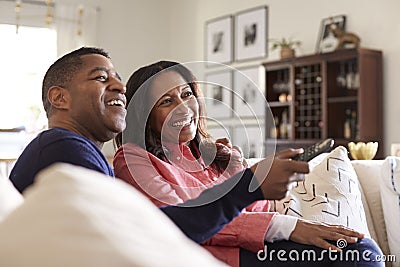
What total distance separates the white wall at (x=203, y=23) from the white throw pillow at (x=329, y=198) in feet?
10.2

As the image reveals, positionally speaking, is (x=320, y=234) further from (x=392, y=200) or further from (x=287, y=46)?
(x=287, y=46)

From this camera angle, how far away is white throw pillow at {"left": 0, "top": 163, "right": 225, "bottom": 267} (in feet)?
1.70

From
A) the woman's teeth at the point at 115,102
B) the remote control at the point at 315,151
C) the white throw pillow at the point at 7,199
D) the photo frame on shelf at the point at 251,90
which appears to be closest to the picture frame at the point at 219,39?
the photo frame on shelf at the point at 251,90

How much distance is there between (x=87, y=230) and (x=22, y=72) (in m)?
7.07

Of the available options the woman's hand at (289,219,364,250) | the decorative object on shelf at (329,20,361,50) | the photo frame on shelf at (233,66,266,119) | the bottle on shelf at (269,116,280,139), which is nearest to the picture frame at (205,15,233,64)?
the photo frame on shelf at (233,66,266,119)

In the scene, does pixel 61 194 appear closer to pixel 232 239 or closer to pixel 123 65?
pixel 232 239

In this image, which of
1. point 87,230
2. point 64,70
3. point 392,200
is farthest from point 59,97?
point 392,200

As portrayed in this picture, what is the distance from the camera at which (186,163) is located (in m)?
1.95

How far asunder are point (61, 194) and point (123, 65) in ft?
24.4

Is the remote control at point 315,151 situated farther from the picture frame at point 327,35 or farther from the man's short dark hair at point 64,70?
the picture frame at point 327,35

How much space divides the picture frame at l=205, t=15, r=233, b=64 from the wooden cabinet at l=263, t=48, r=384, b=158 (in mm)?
1095

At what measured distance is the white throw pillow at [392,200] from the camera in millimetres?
2590

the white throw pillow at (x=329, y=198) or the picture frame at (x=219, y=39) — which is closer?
the white throw pillow at (x=329, y=198)

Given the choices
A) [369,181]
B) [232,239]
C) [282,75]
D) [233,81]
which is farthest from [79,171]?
[233,81]
